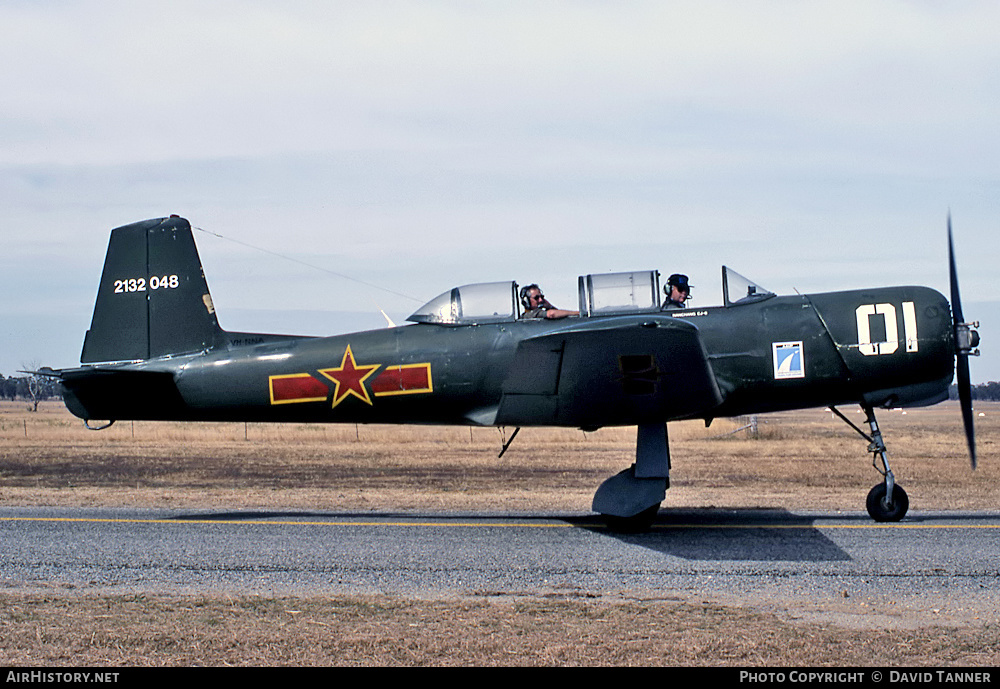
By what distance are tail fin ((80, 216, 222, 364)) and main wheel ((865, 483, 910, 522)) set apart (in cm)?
820

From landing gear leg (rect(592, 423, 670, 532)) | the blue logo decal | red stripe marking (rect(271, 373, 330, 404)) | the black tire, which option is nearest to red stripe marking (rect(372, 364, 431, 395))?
red stripe marking (rect(271, 373, 330, 404))

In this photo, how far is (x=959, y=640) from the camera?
249 inches

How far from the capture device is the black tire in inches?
439

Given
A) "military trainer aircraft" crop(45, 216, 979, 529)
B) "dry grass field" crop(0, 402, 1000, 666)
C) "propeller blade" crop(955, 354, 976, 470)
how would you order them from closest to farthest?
"dry grass field" crop(0, 402, 1000, 666) → "military trainer aircraft" crop(45, 216, 979, 529) → "propeller blade" crop(955, 354, 976, 470)

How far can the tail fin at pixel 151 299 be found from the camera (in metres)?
12.5

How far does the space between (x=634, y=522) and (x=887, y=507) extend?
9.56 feet

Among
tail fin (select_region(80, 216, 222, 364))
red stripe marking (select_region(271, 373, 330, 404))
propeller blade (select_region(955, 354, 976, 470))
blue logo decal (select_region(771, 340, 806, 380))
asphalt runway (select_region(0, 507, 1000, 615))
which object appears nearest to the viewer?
asphalt runway (select_region(0, 507, 1000, 615))

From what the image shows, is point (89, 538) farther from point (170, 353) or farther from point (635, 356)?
point (635, 356)

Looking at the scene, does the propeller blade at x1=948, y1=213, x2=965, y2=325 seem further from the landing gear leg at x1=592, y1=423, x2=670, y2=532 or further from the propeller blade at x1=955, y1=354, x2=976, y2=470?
the landing gear leg at x1=592, y1=423, x2=670, y2=532

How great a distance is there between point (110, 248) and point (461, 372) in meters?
4.96

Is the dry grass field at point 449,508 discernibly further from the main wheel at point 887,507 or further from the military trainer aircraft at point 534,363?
the military trainer aircraft at point 534,363

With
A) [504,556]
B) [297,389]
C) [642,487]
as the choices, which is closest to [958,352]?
[642,487]

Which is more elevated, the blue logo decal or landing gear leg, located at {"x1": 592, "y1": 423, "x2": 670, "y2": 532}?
the blue logo decal

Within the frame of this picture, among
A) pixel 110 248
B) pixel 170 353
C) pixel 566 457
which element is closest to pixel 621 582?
pixel 170 353
